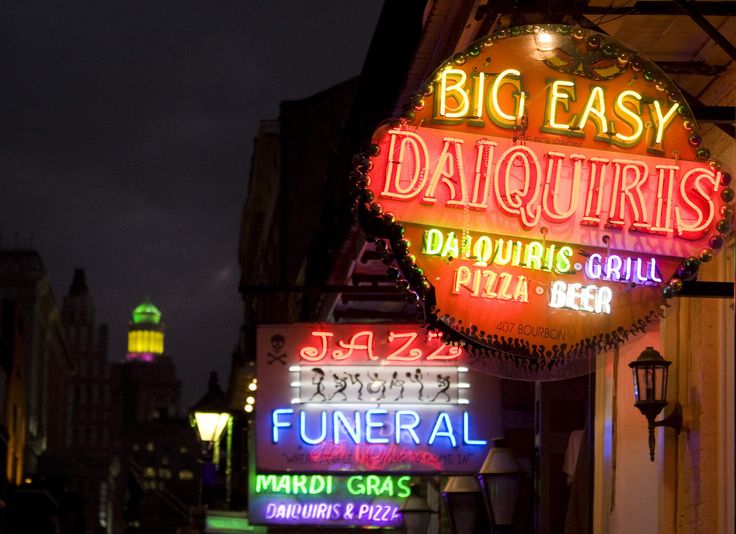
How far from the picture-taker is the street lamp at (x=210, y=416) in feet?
76.1

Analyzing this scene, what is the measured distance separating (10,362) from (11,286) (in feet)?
153

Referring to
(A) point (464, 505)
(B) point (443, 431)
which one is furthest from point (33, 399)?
(A) point (464, 505)

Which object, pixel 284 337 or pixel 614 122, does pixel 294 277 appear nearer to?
pixel 284 337

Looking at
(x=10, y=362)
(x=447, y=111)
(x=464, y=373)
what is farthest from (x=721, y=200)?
(x=10, y=362)

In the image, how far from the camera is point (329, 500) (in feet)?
65.8

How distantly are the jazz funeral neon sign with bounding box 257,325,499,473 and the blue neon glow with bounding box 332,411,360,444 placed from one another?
0.03 ft

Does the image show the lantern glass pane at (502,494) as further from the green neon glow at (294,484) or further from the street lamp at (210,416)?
the street lamp at (210,416)

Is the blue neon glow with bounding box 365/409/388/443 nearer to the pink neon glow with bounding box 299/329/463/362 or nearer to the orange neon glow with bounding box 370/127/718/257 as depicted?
the pink neon glow with bounding box 299/329/463/362

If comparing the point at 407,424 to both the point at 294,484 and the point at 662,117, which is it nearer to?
the point at 294,484

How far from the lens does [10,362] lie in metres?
72.2

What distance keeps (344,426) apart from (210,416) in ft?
24.8

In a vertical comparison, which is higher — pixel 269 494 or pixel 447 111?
pixel 447 111

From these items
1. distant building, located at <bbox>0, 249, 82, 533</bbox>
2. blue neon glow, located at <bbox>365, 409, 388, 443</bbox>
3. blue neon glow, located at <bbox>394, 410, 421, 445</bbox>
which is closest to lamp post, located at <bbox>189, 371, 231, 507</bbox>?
blue neon glow, located at <bbox>365, 409, 388, 443</bbox>

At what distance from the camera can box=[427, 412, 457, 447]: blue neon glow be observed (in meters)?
15.7
